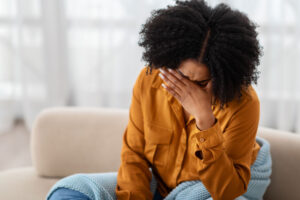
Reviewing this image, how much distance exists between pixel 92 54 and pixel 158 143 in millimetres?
1518

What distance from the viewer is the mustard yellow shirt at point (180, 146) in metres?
1.17

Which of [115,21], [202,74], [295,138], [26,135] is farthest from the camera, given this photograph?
[26,135]

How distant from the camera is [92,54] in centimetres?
269

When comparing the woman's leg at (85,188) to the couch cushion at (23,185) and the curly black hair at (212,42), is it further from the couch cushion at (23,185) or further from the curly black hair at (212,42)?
the curly black hair at (212,42)

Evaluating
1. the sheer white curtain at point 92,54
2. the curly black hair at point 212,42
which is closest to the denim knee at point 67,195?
the curly black hair at point 212,42

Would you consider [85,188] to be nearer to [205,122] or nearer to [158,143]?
[158,143]

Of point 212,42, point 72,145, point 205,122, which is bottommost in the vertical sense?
Result: point 72,145

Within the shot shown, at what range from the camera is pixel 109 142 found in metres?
1.64

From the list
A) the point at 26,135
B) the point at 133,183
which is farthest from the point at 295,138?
the point at 26,135

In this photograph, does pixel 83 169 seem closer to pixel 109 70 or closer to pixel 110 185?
pixel 110 185

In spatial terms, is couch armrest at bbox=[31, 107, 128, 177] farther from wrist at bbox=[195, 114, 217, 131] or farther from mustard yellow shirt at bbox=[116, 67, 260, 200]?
wrist at bbox=[195, 114, 217, 131]

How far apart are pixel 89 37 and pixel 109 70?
260 millimetres

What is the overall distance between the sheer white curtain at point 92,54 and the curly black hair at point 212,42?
4.67 ft

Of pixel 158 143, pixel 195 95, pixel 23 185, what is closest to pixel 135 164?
pixel 158 143
